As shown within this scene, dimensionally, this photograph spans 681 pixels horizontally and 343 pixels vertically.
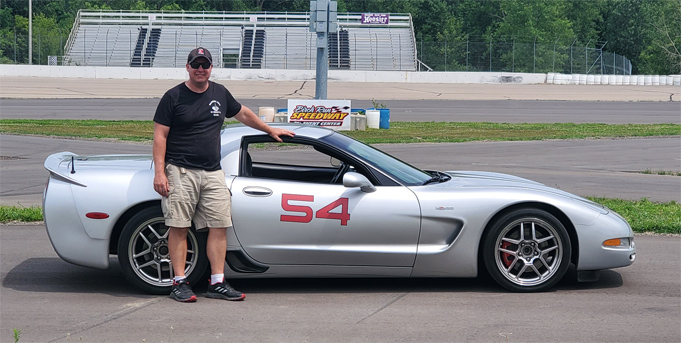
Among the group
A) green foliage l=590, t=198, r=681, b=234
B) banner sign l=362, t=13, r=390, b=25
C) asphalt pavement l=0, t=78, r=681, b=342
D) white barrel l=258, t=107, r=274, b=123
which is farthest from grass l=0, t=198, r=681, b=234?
banner sign l=362, t=13, r=390, b=25

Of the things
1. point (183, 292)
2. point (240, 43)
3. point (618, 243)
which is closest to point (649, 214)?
point (618, 243)

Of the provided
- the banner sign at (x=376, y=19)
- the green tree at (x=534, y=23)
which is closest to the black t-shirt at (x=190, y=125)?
the banner sign at (x=376, y=19)

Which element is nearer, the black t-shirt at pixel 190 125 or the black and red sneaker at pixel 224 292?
the black t-shirt at pixel 190 125

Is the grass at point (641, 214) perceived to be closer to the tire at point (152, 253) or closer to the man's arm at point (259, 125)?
the tire at point (152, 253)

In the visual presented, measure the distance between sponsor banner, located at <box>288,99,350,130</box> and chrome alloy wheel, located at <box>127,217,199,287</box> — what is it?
15.7 metres

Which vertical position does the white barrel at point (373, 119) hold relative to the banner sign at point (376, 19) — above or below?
below

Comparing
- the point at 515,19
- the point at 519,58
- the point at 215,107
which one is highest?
the point at 515,19

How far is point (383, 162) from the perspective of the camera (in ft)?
19.8

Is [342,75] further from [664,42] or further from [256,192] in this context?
[256,192]

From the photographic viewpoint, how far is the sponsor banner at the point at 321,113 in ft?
70.4

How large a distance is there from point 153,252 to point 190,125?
1.03 meters

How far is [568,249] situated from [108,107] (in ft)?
96.8

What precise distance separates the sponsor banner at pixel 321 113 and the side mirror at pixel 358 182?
15.7 meters

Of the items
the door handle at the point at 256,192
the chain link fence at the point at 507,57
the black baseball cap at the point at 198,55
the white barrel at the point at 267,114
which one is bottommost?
the white barrel at the point at 267,114
